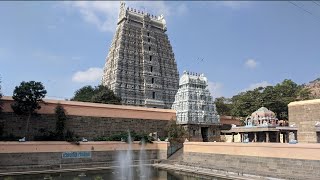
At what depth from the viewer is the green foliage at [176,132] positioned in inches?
1400

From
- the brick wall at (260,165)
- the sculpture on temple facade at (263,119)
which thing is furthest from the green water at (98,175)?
the sculpture on temple facade at (263,119)

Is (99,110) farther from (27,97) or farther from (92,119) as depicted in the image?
(27,97)

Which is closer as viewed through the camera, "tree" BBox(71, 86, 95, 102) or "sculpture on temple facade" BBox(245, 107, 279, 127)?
"sculpture on temple facade" BBox(245, 107, 279, 127)

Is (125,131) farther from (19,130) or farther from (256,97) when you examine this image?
(256,97)

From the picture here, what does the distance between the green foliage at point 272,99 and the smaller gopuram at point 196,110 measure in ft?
33.2

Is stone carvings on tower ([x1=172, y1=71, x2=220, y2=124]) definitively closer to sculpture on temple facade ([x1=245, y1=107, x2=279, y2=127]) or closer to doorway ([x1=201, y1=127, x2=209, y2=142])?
doorway ([x1=201, y1=127, x2=209, y2=142])

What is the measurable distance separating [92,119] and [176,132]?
966cm

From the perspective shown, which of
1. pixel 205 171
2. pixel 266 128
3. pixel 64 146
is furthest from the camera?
pixel 266 128

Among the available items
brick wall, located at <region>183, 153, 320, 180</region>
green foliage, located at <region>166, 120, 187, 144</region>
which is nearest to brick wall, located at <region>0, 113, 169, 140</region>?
green foliage, located at <region>166, 120, 187, 144</region>

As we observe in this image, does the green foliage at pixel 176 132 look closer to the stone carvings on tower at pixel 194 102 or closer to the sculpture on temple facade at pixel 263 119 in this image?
the stone carvings on tower at pixel 194 102

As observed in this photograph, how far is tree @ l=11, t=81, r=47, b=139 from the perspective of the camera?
91.0 feet

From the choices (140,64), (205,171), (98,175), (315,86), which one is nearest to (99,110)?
(98,175)

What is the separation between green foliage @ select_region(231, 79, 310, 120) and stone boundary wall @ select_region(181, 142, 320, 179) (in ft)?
66.5

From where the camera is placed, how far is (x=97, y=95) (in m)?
44.2
